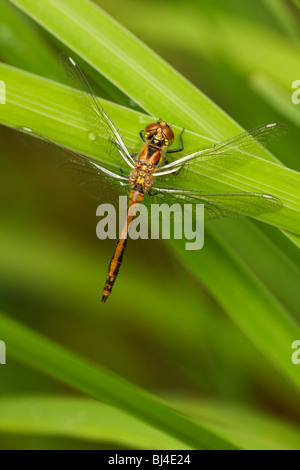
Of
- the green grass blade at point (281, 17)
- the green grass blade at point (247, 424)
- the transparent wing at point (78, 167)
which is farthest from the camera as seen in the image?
the green grass blade at point (247, 424)

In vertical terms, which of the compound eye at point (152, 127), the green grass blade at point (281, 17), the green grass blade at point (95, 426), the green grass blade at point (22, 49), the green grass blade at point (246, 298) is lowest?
the green grass blade at point (95, 426)

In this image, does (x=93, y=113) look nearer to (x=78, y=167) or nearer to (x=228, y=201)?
(x=78, y=167)

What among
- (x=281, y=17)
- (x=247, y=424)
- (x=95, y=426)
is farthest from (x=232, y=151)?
(x=247, y=424)

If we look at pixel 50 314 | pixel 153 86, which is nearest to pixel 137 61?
pixel 153 86

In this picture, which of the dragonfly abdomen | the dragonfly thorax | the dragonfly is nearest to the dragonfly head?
the dragonfly

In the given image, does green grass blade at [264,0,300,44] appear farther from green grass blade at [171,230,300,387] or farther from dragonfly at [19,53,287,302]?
green grass blade at [171,230,300,387]

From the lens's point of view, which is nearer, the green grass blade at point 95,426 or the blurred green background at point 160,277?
the green grass blade at point 95,426

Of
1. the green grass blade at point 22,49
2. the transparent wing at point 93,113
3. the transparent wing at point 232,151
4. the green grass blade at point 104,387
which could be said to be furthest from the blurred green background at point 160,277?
the green grass blade at point 104,387

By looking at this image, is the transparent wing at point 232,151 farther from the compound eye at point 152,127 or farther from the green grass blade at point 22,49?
the green grass blade at point 22,49
